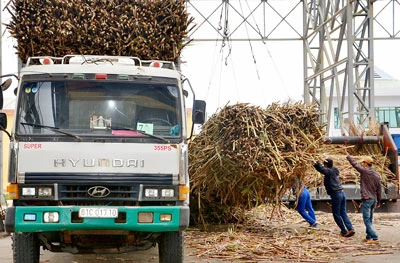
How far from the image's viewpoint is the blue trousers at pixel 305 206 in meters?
13.8

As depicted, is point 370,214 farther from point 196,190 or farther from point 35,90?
point 35,90

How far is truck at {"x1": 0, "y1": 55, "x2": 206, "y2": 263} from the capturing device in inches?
312

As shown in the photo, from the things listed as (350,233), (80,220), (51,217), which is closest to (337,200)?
(350,233)

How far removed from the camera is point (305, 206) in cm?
1416

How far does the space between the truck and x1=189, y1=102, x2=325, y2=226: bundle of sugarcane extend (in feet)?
10.2

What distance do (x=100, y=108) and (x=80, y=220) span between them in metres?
1.41

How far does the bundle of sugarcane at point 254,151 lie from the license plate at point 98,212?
399 centimetres

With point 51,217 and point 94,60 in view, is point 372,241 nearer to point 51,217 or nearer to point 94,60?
point 94,60

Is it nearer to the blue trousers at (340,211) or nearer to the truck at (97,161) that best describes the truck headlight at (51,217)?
the truck at (97,161)

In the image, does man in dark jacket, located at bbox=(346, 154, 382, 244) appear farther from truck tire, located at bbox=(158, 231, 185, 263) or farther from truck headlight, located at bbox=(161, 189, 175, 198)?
truck headlight, located at bbox=(161, 189, 175, 198)

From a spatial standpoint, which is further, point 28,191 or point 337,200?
point 337,200

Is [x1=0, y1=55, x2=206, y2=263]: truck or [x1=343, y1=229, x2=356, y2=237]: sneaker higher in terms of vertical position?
[x1=0, y1=55, x2=206, y2=263]: truck

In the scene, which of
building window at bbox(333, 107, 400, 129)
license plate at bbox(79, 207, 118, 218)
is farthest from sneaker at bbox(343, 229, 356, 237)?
building window at bbox(333, 107, 400, 129)

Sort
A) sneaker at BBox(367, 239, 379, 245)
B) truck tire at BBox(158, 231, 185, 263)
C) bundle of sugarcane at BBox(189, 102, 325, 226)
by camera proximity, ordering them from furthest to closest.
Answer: sneaker at BBox(367, 239, 379, 245), bundle of sugarcane at BBox(189, 102, 325, 226), truck tire at BBox(158, 231, 185, 263)
